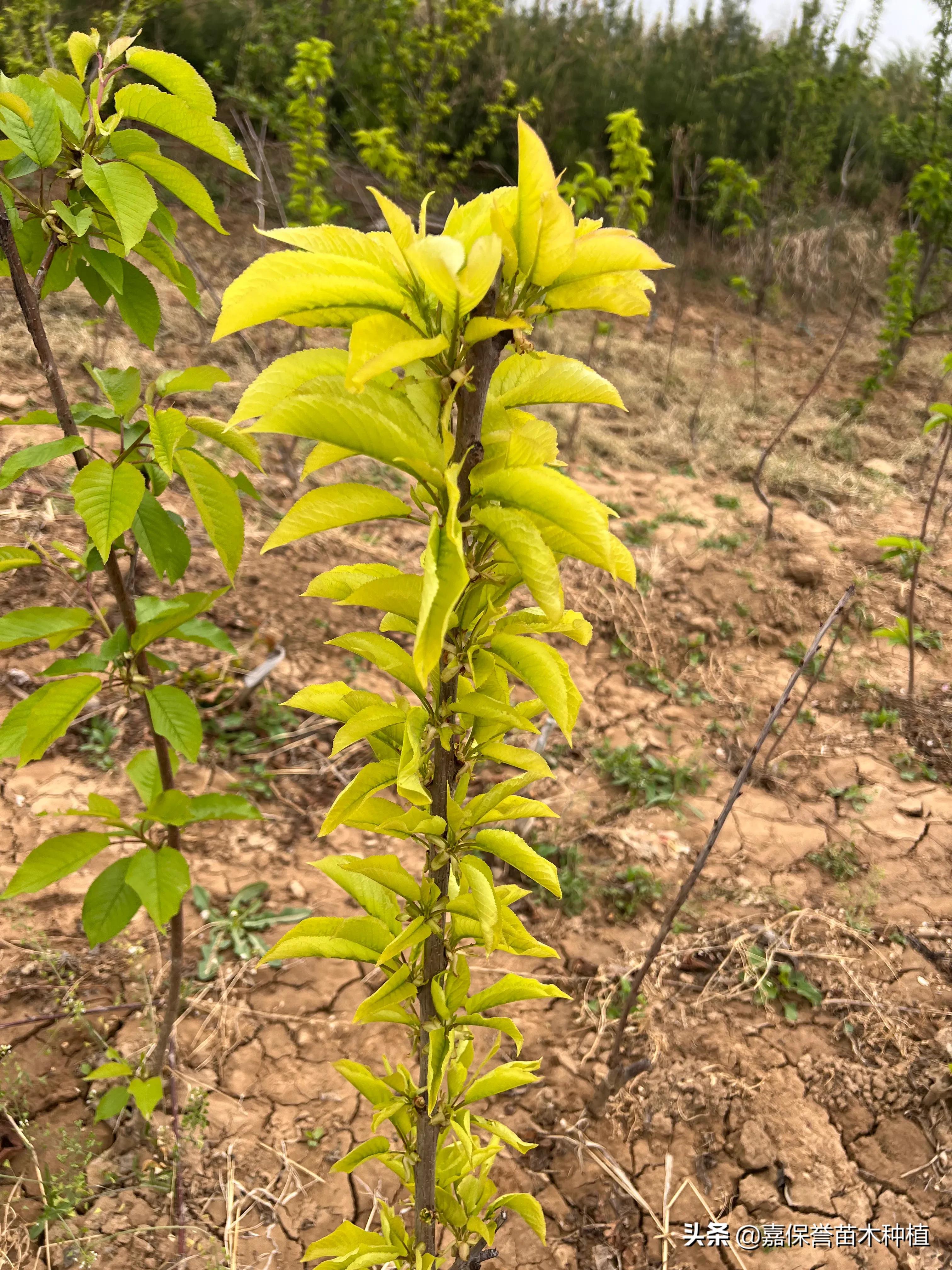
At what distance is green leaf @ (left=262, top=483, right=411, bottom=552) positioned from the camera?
0.76m

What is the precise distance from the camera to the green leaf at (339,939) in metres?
1.02

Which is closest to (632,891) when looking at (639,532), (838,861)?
(838,861)

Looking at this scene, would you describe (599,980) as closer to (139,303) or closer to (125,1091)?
(125,1091)

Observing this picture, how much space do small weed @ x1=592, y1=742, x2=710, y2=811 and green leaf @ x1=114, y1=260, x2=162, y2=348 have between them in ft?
7.63

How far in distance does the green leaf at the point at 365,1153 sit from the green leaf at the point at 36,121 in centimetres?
137

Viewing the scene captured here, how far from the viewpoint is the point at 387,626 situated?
0.89m

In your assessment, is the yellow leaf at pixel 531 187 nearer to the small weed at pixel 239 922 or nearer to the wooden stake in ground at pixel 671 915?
the wooden stake in ground at pixel 671 915

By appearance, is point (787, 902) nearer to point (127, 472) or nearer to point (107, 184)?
point (127, 472)

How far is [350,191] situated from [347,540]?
266 inches

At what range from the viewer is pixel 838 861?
283cm

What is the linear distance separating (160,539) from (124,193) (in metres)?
0.49

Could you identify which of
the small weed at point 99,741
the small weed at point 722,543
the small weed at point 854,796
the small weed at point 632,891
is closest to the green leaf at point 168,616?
the small weed at point 99,741

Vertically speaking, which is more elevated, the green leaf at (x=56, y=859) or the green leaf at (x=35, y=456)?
the green leaf at (x=35, y=456)

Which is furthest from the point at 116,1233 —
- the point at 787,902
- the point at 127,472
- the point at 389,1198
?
the point at 787,902
